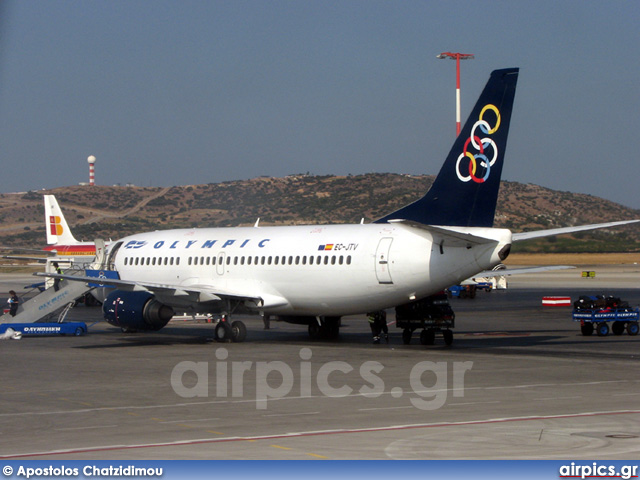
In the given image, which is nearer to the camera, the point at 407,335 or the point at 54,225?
the point at 407,335

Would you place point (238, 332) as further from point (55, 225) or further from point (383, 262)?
point (55, 225)

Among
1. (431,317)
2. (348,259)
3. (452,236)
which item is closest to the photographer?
(452,236)

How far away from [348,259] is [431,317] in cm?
352

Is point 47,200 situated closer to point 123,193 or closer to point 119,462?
point 119,462

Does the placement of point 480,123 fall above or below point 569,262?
above

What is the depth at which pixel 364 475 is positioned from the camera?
429 inches

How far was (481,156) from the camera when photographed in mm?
29141

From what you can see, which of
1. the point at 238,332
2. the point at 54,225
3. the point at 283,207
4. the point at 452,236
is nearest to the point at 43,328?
the point at 238,332

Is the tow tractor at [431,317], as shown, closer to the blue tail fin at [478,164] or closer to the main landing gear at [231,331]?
the blue tail fin at [478,164]

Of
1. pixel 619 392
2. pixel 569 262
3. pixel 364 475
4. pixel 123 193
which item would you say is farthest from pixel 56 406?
pixel 123 193

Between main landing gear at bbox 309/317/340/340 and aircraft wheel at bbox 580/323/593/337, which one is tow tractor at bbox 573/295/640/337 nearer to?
aircraft wheel at bbox 580/323/593/337

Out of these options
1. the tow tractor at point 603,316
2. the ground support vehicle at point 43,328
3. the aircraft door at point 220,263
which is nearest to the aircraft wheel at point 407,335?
the tow tractor at point 603,316

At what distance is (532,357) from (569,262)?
66.8 meters

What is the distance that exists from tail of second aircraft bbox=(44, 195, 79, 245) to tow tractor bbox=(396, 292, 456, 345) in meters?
45.6
